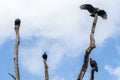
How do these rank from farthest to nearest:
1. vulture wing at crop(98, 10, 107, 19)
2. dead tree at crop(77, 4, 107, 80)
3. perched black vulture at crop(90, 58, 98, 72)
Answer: perched black vulture at crop(90, 58, 98, 72) → vulture wing at crop(98, 10, 107, 19) → dead tree at crop(77, 4, 107, 80)

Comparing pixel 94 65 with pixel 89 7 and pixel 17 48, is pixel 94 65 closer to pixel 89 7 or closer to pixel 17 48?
pixel 89 7

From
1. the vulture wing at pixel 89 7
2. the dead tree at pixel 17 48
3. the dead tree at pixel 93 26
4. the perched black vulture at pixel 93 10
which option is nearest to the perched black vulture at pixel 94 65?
the dead tree at pixel 93 26

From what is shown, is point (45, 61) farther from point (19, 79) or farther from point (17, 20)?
point (17, 20)

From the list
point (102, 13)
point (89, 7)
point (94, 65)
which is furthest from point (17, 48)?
point (102, 13)

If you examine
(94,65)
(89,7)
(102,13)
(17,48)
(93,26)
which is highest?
(89,7)

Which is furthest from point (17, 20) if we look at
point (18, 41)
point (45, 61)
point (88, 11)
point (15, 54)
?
point (88, 11)

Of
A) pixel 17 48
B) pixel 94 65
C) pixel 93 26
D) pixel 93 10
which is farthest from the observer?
pixel 17 48

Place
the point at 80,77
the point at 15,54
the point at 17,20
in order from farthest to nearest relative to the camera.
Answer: the point at 17,20 → the point at 15,54 → the point at 80,77

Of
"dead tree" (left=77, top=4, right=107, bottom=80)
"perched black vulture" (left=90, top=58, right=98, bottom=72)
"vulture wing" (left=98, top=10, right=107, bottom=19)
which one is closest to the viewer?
"dead tree" (left=77, top=4, right=107, bottom=80)

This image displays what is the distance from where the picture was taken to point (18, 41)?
7582mm

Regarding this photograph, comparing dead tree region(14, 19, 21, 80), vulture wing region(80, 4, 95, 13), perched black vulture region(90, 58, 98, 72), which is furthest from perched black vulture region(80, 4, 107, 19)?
dead tree region(14, 19, 21, 80)

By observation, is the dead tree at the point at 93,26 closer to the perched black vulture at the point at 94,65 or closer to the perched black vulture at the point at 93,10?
the perched black vulture at the point at 93,10

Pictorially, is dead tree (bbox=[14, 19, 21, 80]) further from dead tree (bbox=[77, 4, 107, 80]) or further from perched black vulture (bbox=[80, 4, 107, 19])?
perched black vulture (bbox=[80, 4, 107, 19])

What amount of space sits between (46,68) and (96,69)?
1.47m
